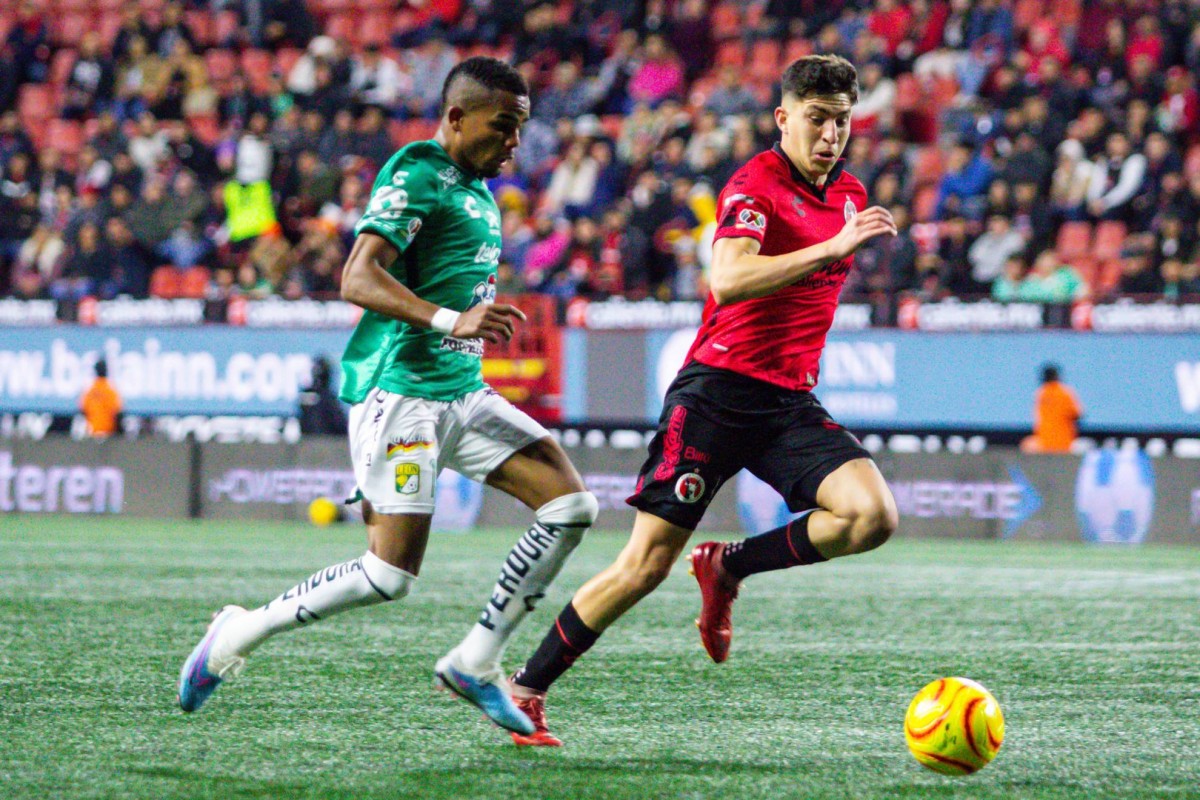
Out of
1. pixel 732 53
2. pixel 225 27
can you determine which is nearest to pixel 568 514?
pixel 732 53

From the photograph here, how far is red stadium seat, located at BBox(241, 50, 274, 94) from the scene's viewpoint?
24.3 meters

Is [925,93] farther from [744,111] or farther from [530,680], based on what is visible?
[530,680]

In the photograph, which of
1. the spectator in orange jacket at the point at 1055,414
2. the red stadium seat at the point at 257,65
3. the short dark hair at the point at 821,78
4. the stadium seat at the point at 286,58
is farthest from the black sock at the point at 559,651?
the red stadium seat at the point at 257,65

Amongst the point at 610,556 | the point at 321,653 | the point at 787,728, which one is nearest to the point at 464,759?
the point at 787,728

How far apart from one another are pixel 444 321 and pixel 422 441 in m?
0.50

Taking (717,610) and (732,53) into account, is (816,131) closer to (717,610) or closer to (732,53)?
(717,610)

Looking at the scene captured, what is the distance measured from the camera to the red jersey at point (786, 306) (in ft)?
19.2

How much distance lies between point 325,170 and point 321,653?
45.9ft

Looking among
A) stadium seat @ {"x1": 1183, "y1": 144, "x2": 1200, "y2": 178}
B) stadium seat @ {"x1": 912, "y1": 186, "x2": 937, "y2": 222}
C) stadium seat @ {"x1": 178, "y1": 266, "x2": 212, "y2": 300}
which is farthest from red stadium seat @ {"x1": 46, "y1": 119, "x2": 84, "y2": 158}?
stadium seat @ {"x1": 1183, "y1": 144, "x2": 1200, "y2": 178}

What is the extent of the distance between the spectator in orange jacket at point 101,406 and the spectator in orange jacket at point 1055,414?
32.3 ft

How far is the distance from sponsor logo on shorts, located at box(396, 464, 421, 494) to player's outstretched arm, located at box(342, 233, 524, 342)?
0.51 m

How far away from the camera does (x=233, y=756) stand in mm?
5348

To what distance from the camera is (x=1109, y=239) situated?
57.4ft

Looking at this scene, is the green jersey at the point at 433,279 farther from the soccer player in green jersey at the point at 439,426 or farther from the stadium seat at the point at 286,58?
the stadium seat at the point at 286,58
